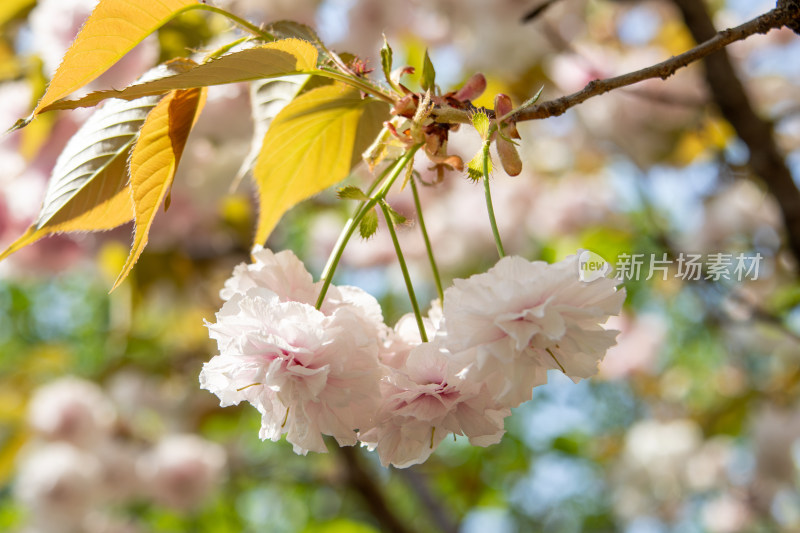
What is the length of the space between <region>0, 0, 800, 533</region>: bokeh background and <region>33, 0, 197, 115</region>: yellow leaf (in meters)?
0.35

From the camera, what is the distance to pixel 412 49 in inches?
55.7

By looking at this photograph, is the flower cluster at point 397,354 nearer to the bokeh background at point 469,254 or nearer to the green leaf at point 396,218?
the green leaf at point 396,218

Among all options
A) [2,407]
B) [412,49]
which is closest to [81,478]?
[2,407]

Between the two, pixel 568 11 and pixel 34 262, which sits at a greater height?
pixel 568 11

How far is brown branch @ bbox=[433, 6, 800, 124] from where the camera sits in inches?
13.0

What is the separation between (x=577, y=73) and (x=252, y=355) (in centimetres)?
119

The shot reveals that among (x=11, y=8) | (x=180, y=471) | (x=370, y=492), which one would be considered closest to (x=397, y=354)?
(x=11, y=8)

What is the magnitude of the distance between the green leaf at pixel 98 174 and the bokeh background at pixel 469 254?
30 centimetres

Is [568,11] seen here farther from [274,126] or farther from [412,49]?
[274,126]

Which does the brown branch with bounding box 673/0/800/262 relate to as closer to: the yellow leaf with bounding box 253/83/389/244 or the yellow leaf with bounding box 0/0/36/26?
the yellow leaf with bounding box 253/83/389/244

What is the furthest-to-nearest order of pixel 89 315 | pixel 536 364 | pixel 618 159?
pixel 89 315 → pixel 618 159 → pixel 536 364

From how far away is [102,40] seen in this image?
335 mm

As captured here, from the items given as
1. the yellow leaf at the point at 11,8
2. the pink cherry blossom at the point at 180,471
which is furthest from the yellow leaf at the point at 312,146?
the pink cherry blossom at the point at 180,471

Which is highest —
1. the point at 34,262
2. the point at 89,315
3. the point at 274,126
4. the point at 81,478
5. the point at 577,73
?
the point at 274,126
